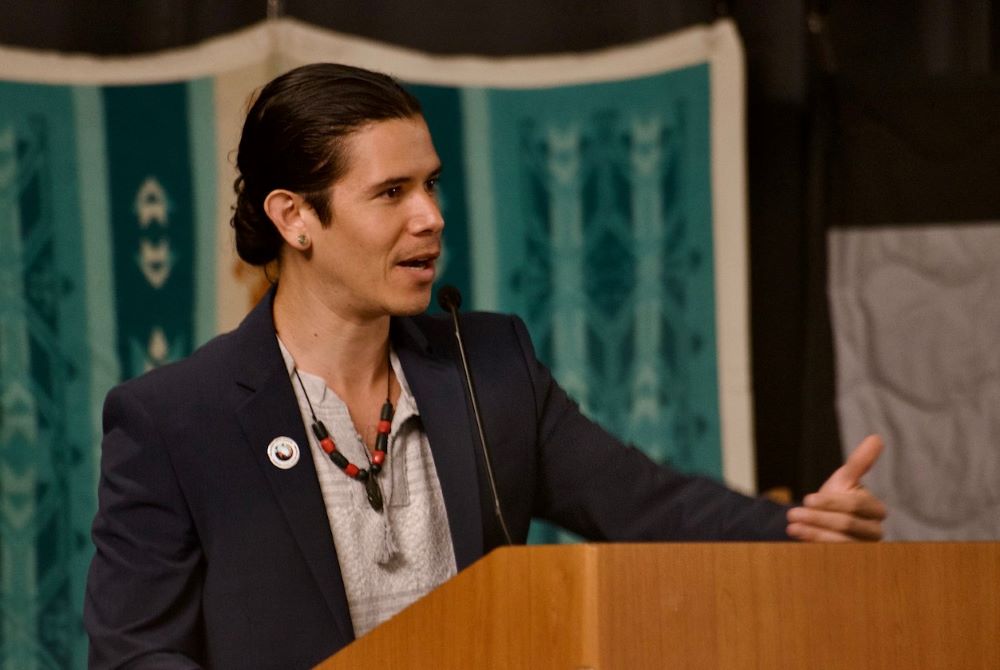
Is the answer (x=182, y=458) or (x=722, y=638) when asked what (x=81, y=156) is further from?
(x=722, y=638)

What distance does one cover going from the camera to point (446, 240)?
9.32ft

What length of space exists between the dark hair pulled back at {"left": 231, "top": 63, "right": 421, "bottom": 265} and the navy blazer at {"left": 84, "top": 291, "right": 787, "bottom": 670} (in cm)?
18

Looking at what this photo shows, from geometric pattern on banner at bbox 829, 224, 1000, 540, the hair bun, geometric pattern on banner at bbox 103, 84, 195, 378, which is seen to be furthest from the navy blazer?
geometric pattern on banner at bbox 829, 224, 1000, 540

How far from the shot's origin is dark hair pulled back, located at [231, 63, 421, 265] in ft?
5.84

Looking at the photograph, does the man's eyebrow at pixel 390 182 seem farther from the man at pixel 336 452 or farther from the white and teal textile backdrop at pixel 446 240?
the white and teal textile backdrop at pixel 446 240

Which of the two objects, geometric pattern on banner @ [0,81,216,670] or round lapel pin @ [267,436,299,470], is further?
geometric pattern on banner @ [0,81,216,670]

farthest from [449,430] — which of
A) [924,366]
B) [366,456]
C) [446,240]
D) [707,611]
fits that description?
[924,366]

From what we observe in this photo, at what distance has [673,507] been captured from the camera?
186 cm

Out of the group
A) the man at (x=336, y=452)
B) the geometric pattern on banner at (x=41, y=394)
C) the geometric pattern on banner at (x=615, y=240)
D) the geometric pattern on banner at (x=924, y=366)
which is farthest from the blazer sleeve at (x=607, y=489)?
the geometric pattern on banner at (x=41, y=394)

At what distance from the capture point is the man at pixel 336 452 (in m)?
1.62

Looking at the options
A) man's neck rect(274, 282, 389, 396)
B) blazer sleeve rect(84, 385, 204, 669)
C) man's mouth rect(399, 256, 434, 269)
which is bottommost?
blazer sleeve rect(84, 385, 204, 669)

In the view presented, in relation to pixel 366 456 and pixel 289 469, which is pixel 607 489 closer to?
pixel 366 456

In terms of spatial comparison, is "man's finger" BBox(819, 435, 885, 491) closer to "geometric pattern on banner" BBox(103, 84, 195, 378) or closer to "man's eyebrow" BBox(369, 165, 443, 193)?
"man's eyebrow" BBox(369, 165, 443, 193)

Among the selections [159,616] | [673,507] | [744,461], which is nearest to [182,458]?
[159,616]
